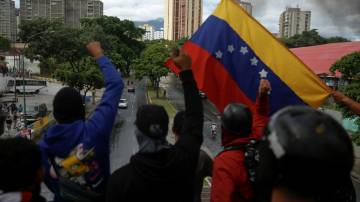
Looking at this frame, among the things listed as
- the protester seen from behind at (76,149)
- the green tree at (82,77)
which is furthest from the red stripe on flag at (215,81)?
the green tree at (82,77)

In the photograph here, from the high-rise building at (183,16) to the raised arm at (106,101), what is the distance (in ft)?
452

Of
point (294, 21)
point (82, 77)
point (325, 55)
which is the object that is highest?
point (294, 21)

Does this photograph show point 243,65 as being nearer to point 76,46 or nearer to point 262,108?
point 262,108

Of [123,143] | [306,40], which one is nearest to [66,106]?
[123,143]

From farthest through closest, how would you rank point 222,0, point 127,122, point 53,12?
point 53,12
point 127,122
point 222,0

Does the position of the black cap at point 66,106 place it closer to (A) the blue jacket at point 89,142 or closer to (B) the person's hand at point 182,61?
(A) the blue jacket at point 89,142

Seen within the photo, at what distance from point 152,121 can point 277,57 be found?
252cm

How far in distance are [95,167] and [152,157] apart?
16.9 inches

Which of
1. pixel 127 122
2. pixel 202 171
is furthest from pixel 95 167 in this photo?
pixel 127 122

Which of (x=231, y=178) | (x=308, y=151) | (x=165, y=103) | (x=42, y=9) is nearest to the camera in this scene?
(x=308, y=151)

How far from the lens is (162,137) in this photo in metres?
2.57

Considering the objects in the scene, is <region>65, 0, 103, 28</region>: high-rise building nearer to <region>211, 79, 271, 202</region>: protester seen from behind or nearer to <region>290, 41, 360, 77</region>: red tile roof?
<region>290, 41, 360, 77</region>: red tile roof

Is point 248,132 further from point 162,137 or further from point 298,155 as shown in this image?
point 298,155

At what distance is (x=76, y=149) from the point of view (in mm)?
2717
